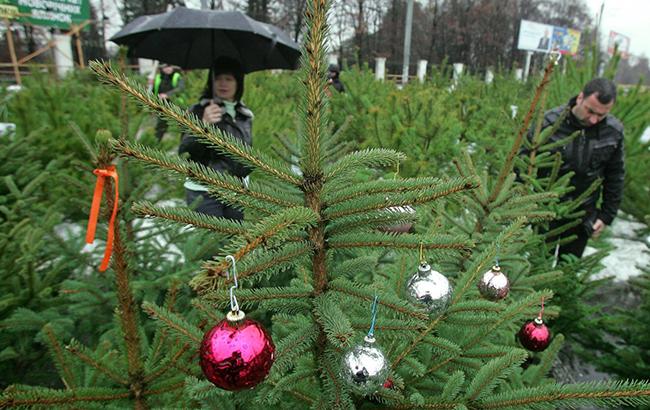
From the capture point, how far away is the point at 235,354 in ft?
2.56

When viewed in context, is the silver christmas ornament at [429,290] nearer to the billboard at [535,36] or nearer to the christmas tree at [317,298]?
the christmas tree at [317,298]

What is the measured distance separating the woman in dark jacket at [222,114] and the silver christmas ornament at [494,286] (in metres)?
1.94

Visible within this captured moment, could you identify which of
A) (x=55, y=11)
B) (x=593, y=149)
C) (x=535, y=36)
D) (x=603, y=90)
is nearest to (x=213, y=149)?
(x=603, y=90)

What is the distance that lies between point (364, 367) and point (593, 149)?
3.29 meters

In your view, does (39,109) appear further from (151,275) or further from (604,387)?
(604,387)

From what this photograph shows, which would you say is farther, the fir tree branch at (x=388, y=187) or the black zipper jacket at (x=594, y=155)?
the black zipper jacket at (x=594, y=155)

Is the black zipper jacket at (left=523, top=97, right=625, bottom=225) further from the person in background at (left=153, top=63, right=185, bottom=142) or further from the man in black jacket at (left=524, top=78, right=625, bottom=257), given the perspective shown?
the person in background at (left=153, top=63, right=185, bottom=142)

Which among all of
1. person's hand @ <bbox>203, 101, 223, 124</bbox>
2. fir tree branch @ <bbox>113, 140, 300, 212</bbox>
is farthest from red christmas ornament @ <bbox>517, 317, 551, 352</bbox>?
person's hand @ <bbox>203, 101, 223, 124</bbox>

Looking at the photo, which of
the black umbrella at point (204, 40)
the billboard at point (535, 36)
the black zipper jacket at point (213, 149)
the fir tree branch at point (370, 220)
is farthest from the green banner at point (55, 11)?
the billboard at point (535, 36)

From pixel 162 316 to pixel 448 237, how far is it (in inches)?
32.3

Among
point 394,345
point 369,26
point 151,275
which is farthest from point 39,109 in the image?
point 369,26

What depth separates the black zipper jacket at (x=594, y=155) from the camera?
11.0 feet

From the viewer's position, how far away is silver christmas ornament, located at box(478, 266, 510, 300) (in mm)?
1652

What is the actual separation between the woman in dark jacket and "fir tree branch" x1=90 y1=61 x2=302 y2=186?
7.10 ft
